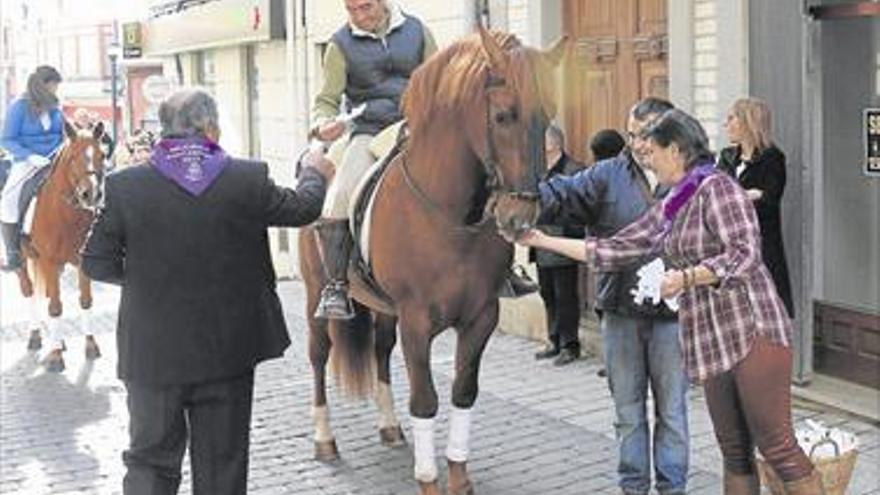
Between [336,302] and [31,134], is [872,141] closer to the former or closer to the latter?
[336,302]

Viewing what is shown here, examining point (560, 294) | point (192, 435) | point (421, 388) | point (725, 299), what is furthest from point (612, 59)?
point (192, 435)

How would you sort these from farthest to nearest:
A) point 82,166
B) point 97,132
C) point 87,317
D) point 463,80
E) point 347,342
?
point 87,317, point 97,132, point 82,166, point 347,342, point 463,80

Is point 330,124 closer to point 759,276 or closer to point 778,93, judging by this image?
point 759,276

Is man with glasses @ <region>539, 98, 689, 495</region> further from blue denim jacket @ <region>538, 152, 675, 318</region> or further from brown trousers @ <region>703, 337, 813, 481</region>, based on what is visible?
brown trousers @ <region>703, 337, 813, 481</region>

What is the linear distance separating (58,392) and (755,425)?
6.17 m

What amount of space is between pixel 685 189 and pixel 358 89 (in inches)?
96.3

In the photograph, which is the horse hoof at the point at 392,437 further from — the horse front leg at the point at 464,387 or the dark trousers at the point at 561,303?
the dark trousers at the point at 561,303

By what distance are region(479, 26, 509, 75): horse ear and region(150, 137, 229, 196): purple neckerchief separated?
1.23 metres

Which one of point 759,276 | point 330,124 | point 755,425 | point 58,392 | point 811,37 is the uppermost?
point 811,37

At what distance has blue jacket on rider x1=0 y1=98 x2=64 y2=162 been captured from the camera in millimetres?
10547

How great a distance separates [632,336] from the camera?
5.68 m

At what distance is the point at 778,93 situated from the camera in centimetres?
785

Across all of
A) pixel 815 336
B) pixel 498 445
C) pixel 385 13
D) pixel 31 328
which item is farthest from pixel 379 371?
pixel 31 328

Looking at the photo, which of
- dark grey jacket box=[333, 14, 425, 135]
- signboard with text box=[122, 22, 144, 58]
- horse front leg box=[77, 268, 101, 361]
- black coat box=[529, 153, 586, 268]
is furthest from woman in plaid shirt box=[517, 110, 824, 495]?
signboard with text box=[122, 22, 144, 58]
